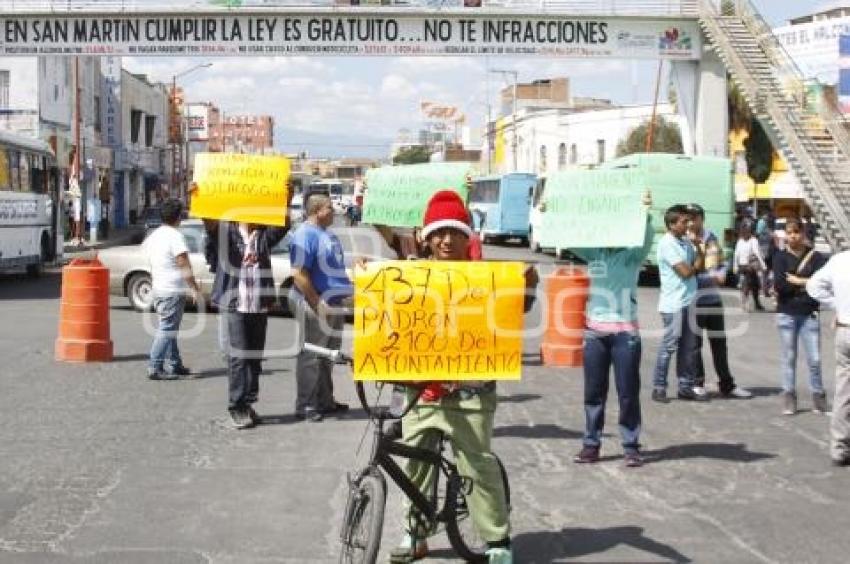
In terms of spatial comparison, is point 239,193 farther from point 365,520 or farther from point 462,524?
point 365,520

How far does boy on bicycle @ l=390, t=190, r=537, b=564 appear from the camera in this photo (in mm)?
5398

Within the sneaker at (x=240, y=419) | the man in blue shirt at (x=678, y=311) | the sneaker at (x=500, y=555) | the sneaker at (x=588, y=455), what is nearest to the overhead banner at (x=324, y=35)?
the man in blue shirt at (x=678, y=311)

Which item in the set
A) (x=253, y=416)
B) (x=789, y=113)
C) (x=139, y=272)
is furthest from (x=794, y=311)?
(x=789, y=113)

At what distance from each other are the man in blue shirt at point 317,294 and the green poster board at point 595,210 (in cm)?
189

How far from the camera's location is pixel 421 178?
11.4 m

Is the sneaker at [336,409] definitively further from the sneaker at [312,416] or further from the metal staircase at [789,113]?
the metal staircase at [789,113]

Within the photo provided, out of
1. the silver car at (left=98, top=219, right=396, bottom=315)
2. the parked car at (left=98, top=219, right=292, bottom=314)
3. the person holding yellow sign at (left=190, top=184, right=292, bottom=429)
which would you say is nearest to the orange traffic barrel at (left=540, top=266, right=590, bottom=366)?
the person holding yellow sign at (left=190, top=184, right=292, bottom=429)

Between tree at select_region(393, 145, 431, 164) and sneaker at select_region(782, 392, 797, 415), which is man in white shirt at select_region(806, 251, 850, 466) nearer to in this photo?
sneaker at select_region(782, 392, 797, 415)

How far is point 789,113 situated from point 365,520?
28.4 metres

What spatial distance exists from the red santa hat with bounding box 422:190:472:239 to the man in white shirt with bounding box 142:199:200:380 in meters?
6.39

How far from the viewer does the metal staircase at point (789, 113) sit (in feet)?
89.8

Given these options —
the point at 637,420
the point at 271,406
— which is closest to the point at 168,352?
the point at 271,406

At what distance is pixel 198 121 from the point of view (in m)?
121

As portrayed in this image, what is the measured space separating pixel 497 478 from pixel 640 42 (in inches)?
1232
